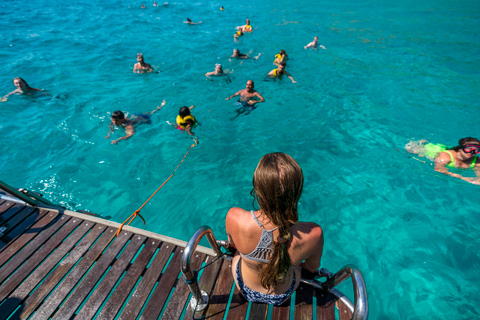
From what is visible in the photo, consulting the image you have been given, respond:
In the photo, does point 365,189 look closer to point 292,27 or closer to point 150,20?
point 292,27

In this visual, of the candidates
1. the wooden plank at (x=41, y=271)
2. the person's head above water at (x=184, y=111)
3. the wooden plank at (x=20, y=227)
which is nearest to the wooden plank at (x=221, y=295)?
the wooden plank at (x=41, y=271)

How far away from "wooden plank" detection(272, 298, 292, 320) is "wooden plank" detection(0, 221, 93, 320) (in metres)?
2.99

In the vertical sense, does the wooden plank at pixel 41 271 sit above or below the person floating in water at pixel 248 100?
below

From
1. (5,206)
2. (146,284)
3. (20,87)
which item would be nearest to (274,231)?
(146,284)

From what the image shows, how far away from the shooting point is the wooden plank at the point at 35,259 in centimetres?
278

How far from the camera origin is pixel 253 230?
166cm

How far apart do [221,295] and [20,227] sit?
3475 millimetres

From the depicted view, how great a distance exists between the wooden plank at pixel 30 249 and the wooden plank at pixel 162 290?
205 cm

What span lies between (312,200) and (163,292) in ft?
11.5

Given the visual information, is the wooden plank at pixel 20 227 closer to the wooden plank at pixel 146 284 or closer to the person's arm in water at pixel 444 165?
the wooden plank at pixel 146 284

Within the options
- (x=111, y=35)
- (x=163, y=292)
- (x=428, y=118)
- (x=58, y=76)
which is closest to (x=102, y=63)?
(x=58, y=76)

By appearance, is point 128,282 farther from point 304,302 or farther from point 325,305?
point 325,305

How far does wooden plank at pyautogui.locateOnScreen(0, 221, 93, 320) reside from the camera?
8.56ft

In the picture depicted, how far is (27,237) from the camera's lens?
3.35 meters
